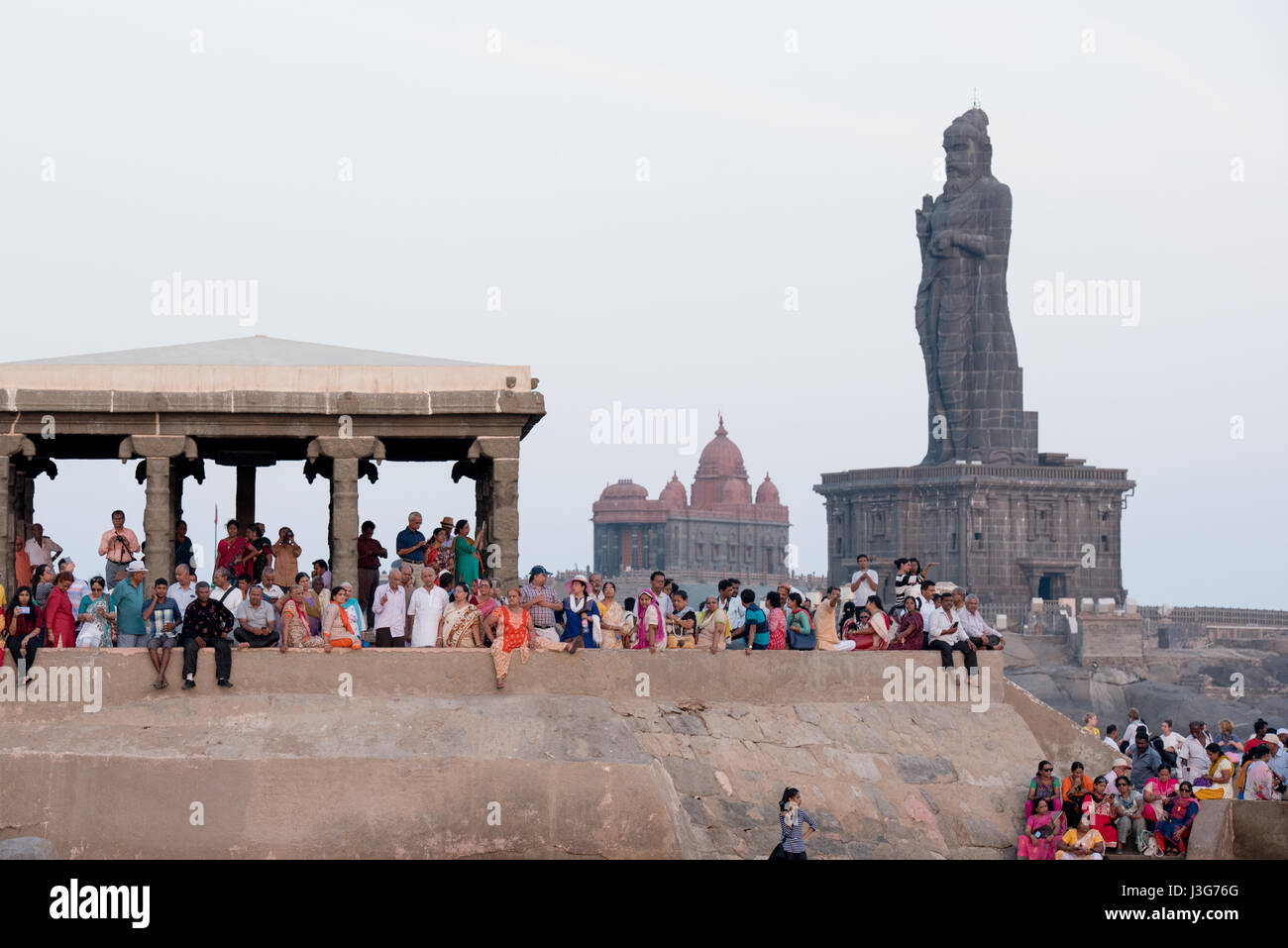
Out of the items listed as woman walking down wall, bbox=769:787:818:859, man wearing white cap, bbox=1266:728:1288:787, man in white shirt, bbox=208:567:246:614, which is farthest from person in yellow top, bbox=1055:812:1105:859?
man in white shirt, bbox=208:567:246:614

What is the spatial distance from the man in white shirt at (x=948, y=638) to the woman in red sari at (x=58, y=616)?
10330 millimetres

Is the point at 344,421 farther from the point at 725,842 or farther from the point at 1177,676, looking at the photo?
the point at 1177,676

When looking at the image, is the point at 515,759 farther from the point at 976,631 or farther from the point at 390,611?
the point at 976,631

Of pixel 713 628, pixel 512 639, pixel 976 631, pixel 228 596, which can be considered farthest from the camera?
pixel 976 631

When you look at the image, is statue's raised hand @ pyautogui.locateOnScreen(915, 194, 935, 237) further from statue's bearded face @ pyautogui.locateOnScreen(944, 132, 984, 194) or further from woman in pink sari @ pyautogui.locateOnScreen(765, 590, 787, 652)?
woman in pink sari @ pyautogui.locateOnScreen(765, 590, 787, 652)

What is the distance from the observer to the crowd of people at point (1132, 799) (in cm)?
2041

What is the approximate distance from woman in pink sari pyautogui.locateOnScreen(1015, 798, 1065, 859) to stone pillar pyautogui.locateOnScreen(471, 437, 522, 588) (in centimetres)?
727

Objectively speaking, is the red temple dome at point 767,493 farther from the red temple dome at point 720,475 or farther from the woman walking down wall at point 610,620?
the woman walking down wall at point 610,620

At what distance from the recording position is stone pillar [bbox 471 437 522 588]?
23.7 m

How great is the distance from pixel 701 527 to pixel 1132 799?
530 feet

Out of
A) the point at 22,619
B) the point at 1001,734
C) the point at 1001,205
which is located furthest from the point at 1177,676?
the point at 22,619

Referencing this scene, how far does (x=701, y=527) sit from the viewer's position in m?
182

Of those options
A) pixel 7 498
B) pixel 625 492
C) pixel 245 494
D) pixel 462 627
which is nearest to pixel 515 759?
pixel 462 627
